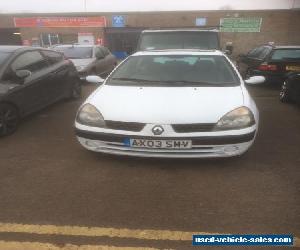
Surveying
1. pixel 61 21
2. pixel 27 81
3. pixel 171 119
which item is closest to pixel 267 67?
pixel 27 81

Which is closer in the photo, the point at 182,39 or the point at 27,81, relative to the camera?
the point at 27,81

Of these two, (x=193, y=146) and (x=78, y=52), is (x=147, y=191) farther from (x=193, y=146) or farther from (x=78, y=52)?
(x=78, y=52)

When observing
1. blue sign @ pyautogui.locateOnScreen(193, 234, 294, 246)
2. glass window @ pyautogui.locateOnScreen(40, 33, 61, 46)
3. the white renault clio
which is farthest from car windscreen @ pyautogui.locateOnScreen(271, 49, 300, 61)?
glass window @ pyautogui.locateOnScreen(40, 33, 61, 46)

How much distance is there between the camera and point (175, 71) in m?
5.17

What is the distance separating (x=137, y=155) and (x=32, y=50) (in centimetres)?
398

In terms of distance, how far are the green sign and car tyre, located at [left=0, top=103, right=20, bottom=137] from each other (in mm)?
25915

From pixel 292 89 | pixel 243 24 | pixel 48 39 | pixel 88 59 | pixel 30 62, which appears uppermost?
pixel 30 62

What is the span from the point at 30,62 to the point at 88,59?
512 cm

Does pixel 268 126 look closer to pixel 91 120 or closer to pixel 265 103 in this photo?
pixel 265 103

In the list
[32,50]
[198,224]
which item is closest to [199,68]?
[198,224]

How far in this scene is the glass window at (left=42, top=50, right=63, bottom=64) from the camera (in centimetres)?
735

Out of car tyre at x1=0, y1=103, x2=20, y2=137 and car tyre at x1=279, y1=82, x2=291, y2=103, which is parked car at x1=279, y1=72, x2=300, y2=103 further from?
car tyre at x1=0, y1=103, x2=20, y2=137

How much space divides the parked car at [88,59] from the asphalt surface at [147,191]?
19.6ft

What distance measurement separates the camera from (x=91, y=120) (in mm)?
4266
